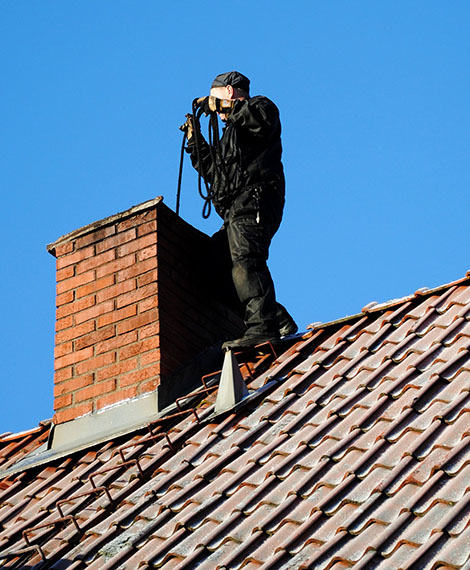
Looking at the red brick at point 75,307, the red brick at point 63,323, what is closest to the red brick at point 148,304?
the red brick at point 75,307

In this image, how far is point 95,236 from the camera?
28.8 ft

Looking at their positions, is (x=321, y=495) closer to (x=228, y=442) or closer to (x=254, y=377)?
(x=228, y=442)

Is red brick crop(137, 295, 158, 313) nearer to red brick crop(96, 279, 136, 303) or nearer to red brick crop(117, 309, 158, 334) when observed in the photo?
red brick crop(117, 309, 158, 334)

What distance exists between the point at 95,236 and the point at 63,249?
0.99 ft

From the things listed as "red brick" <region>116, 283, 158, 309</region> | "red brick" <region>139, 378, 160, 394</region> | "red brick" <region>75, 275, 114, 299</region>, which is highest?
"red brick" <region>75, 275, 114, 299</region>

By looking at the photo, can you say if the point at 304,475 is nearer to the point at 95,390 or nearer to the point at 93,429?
the point at 93,429

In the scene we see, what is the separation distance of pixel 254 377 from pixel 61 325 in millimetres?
1765

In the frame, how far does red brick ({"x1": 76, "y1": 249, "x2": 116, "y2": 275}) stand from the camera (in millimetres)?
8609

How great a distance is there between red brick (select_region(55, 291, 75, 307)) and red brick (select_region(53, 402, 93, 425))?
84 cm

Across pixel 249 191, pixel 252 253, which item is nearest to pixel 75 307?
pixel 252 253

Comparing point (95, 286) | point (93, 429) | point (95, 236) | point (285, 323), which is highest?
point (95, 236)

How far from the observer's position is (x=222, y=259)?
28.0 feet

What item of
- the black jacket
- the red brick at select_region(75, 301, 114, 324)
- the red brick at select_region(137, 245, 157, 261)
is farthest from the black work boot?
the red brick at select_region(75, 301, 114, 324)

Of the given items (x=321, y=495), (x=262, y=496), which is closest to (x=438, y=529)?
(x=321, y=495)
